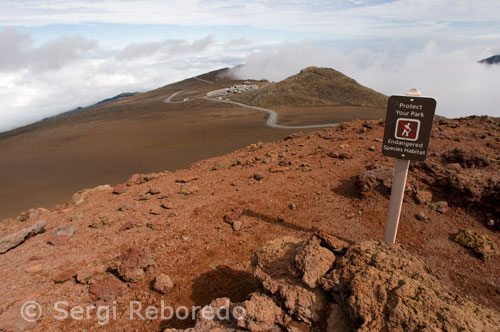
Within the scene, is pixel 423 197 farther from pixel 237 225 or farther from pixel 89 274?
pixel 89 274

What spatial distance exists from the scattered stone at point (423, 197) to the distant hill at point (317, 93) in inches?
1728

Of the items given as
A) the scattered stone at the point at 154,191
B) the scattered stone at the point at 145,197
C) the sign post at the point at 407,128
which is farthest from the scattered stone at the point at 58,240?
the sign post at the point at 407,128

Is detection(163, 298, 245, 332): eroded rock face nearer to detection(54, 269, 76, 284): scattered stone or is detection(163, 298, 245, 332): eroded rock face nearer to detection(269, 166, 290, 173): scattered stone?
detection(54, 269, 76, 284): scattered stone

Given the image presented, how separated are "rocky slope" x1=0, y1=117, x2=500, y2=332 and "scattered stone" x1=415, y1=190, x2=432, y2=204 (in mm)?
38

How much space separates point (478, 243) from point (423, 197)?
125cm

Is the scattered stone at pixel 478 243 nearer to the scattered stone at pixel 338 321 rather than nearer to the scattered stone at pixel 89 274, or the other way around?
the scattered stone at pixel 338 321

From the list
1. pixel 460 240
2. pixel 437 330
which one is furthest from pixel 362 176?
pixel 437 330

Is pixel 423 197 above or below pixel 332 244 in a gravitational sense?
below

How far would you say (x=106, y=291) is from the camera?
4.22 metres

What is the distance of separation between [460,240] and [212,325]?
4228 millimetres

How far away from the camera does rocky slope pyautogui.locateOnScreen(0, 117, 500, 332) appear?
273cm

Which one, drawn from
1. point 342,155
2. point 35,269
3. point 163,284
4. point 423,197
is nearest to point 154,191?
point 35,269

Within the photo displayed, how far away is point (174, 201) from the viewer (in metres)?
6.91

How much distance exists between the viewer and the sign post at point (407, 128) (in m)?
3.48
